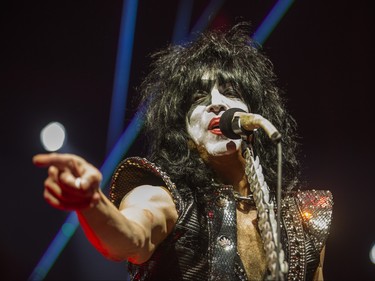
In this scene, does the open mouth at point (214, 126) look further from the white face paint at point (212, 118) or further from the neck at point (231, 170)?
the neck at point (231, 170)

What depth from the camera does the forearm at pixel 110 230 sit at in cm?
149

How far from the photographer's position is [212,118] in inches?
96.2

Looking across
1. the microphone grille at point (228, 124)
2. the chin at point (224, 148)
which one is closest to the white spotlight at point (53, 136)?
the chin at point (224, 148)

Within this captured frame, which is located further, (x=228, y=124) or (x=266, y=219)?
(x=228, y=124)

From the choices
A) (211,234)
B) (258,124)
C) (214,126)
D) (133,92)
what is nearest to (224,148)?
(214,126)

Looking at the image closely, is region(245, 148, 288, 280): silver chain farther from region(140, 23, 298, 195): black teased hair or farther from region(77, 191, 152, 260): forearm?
region(140, 23, 298, 195): black teased hair

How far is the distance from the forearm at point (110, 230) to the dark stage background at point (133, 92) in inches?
113

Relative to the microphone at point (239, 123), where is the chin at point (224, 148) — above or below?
below

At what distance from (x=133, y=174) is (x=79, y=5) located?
108 inches

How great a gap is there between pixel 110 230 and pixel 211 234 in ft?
2.36

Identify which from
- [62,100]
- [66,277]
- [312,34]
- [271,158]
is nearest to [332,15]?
[312,34]

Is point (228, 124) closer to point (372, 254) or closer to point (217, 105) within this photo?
point (217, 105)

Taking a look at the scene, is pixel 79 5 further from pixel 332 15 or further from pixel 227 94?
pixel 227 94

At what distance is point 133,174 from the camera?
223cm
